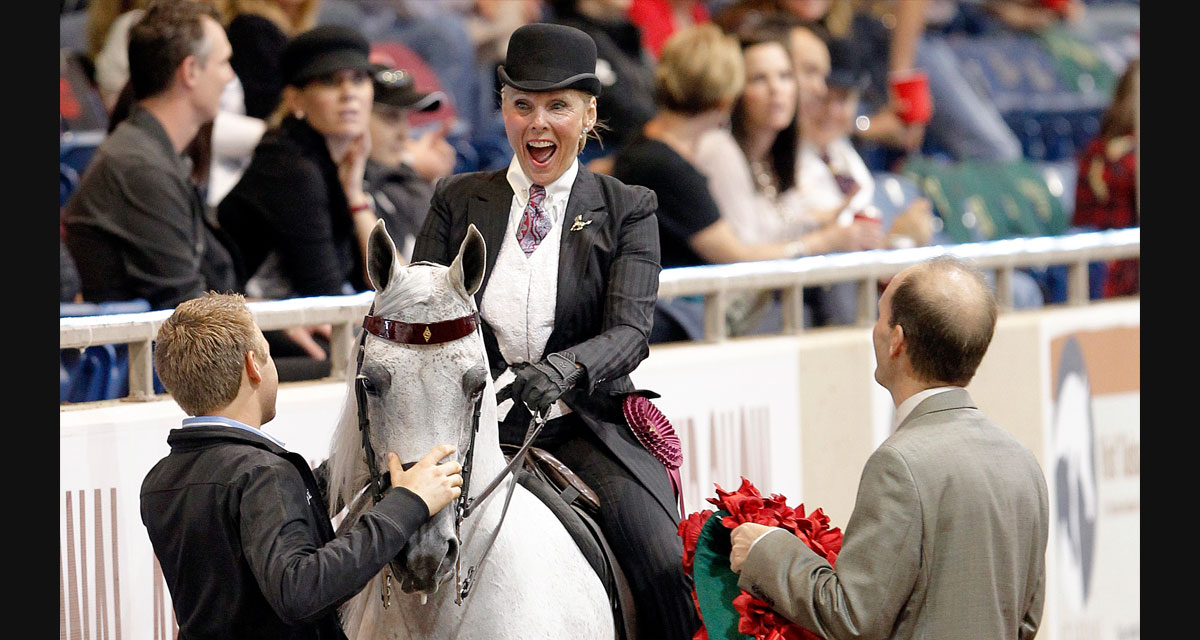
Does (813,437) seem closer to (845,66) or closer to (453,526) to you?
(453,526)

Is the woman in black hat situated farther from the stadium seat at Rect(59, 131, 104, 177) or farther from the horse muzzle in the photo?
the stadium seat at Rect(59, 131, 104, 177)

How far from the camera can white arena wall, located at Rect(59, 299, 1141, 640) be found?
374 cm

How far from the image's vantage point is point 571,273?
328 cm

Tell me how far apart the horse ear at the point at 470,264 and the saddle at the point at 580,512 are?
543 millimetres

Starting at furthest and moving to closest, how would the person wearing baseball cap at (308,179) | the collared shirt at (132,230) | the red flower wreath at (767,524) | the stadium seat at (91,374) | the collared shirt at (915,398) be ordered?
the person wearing baseball cap at (308,179) < the collared shirt at (132,230) < the stadium seat at (91,374) < the red flower wreath at (767,524) < the collared shirt at (915,398)

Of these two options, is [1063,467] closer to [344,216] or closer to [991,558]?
[344,216]

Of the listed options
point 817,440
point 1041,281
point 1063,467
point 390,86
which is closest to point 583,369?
point 817,440

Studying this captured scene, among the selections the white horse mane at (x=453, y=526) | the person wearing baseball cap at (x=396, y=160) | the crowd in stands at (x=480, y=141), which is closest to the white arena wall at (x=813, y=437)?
the crowd in stands at (x=480, y=141)

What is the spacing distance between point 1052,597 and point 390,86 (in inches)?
129

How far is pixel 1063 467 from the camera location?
19.5ft

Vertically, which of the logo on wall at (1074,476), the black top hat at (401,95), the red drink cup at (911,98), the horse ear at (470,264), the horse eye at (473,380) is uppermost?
the red drink cup at (911,98)

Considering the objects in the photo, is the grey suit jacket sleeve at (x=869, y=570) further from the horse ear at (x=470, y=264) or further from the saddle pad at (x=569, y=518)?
the horse ear at (x=470, y=264)

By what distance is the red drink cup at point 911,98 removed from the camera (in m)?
8.62

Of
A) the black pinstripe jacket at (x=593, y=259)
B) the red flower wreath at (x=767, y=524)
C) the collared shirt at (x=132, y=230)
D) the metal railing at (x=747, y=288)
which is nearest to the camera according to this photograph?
the red flower wreath at (x=767, y=524)
